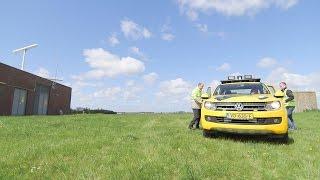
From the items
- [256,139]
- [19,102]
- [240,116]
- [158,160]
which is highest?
[19,102]

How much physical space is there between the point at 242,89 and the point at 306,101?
3368 centimetres

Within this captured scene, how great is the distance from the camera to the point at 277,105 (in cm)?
972

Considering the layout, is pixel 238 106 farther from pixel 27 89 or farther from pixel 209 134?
pixel 27 89

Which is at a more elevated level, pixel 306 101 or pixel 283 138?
pixel 306 101

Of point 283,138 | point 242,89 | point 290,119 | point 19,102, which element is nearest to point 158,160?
point 283,138

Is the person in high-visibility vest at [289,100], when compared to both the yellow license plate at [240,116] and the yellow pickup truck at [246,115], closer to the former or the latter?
the yellow pickup truck at [246,115]

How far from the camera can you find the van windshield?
11.5 metres

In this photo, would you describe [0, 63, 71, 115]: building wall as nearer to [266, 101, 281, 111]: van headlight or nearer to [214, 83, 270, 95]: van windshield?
[214, 83, 270, 95]: van windshield

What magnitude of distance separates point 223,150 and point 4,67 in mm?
32942

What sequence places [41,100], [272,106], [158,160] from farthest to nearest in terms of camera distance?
[41,100]
[272,106]
[158,160]

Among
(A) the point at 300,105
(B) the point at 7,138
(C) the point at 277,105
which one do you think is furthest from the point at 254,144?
(A) the point at 300,105

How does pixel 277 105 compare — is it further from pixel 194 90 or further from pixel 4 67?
pixel 4 67

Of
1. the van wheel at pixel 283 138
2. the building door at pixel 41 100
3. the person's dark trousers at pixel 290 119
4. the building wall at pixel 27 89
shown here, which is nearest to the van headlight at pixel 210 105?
the van wheel at pixel 283 138

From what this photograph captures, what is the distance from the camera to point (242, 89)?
11.8 m
